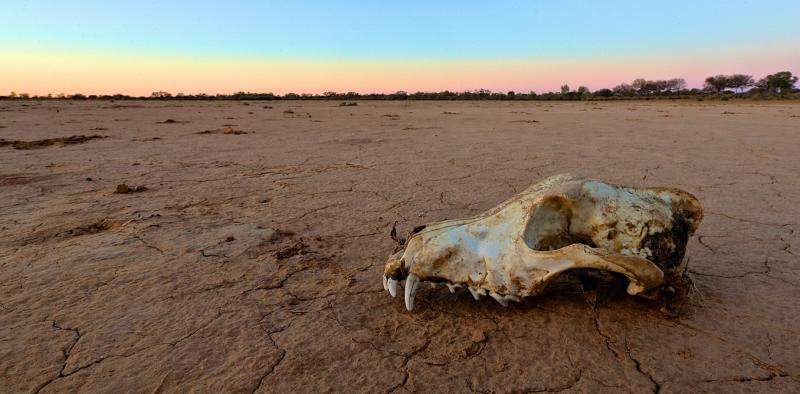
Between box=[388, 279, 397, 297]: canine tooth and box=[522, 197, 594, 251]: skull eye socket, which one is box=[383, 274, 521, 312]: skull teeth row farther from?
box=[522, 197, 594, 251]: skull eye socket

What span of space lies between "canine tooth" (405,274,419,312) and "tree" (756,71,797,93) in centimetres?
3291

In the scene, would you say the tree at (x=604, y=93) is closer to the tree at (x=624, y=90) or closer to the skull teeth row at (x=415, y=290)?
the tree at (x=624, y=90)

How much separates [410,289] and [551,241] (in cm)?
51

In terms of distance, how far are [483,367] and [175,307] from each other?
3.57 feet

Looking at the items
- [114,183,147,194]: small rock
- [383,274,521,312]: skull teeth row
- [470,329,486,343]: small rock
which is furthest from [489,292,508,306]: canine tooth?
[114,183,147,194]: small rock

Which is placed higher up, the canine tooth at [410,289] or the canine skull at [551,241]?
the canine skull at [551,241]

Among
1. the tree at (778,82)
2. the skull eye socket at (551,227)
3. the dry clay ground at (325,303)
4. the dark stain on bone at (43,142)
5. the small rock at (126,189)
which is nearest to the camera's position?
the dry clay ground at (325,303)

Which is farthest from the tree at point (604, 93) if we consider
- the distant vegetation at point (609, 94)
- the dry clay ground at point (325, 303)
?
the dry clay ground at point (325, 303)

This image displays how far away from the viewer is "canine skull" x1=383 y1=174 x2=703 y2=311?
1.47 meters

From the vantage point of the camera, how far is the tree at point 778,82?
26984 mm

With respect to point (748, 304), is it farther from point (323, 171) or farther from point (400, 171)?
point (323, 171)

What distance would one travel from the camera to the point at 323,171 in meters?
4.25

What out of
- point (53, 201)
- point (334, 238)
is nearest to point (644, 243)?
point (334, 238)

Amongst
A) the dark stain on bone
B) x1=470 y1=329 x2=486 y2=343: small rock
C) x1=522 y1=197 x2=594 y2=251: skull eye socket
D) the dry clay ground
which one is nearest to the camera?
the dry clay ground
